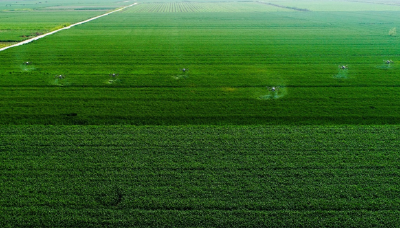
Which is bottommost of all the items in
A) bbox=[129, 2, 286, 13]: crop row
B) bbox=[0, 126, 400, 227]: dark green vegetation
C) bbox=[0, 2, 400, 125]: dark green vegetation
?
bbox=[0, 126, 400, 227]: dark green vegetation

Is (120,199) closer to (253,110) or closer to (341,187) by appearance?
(341,187)

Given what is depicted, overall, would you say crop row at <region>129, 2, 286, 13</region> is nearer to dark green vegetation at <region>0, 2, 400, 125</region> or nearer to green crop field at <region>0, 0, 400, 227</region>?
dark green vegetation at <region>0, 2, 400, 125</region>

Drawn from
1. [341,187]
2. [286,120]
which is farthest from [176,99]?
[341,187]

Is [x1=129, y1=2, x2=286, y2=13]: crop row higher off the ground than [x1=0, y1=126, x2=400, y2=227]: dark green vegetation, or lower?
higher

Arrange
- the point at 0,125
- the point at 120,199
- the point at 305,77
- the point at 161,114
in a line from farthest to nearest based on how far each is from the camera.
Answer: the point at 305,77 < the point at 161,114 < the point at 0,125 < the point at 120,199

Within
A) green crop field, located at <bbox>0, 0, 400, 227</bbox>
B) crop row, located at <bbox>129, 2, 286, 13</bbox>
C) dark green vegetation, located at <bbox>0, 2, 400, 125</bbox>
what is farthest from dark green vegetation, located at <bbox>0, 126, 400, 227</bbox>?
crop row, located at <bbox>129, 2, 286, 13</bbox>

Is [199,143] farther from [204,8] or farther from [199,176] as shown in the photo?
[204,8]
